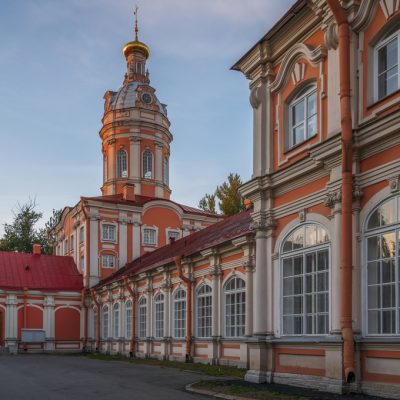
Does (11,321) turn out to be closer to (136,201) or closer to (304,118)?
(136,201)

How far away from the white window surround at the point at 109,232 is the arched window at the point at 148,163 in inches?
177

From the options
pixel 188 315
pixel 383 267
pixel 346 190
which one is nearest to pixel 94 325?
pixel 188 315

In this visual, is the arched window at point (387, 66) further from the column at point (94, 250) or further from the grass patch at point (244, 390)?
the column at point (94, 250)

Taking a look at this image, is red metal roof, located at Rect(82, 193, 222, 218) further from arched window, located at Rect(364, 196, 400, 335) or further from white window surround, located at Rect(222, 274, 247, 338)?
arched window, located at Rect(364, 196, 400, 335)

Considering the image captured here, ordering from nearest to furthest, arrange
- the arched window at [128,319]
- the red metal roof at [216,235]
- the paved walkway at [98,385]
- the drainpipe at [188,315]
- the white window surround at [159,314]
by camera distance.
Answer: the paved walkway at [98,385] < the red metal roof at [216,235] < the drainpipe at [188,315] < the white window surround at [159,314] < the arched window at [128,319]

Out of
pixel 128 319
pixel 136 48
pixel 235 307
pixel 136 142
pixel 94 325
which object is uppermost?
pixel 136 48

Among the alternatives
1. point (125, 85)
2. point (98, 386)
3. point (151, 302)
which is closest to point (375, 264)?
point (98, 386)

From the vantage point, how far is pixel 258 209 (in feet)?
45.4

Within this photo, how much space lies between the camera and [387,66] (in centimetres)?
1055

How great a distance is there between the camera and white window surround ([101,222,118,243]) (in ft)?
117

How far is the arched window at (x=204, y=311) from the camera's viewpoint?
68.1 feet

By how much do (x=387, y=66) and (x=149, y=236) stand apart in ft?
89.4

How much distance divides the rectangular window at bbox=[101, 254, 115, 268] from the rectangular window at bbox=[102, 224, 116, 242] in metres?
0.93

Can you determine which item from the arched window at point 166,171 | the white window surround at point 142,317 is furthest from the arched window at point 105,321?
the arched window at point 166,171
